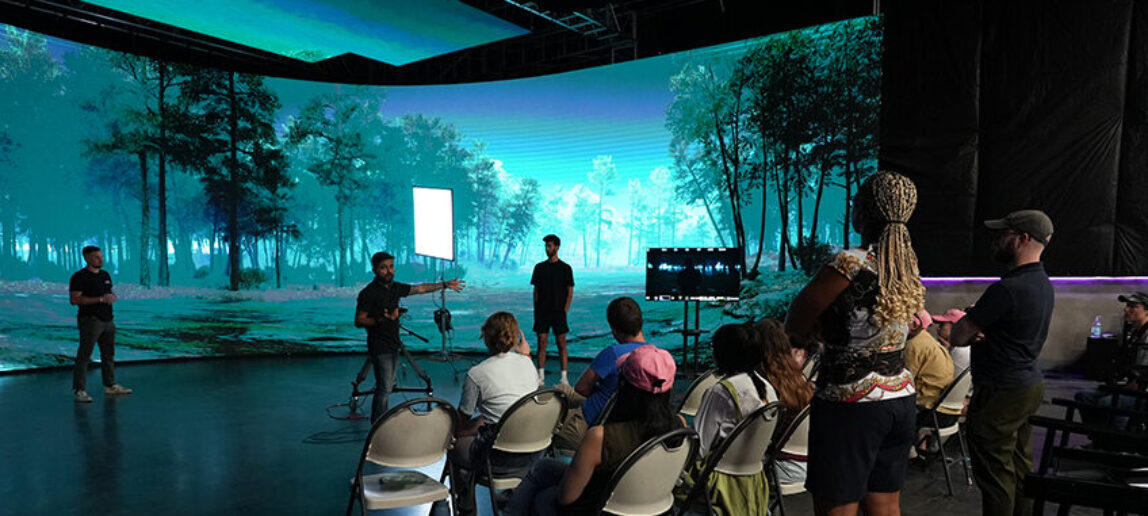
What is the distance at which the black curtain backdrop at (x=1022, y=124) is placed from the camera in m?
7.50

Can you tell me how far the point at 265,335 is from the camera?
11.1m

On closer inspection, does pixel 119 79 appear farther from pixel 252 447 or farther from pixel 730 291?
pixel 730 291

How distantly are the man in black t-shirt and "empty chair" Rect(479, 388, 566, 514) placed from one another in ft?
19.3

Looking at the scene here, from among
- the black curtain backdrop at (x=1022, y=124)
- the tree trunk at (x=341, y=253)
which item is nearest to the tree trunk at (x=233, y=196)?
the tree trunk at (x=341, y=253)

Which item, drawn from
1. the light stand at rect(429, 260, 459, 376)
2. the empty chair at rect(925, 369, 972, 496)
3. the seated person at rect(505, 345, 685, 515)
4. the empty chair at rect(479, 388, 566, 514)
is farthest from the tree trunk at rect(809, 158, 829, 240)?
the seated person at rect(505, 345, 685, 515)

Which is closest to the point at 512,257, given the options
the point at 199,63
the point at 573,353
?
the point at 573,353

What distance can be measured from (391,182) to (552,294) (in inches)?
199

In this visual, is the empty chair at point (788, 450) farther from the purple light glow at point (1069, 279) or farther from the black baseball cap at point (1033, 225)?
the purple light glow at point (1069, 279)

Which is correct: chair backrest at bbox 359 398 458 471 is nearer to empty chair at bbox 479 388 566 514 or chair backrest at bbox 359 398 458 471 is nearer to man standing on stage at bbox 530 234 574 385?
empty chair at bbox 479 388 566 514

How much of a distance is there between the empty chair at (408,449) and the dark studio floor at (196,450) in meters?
0.93

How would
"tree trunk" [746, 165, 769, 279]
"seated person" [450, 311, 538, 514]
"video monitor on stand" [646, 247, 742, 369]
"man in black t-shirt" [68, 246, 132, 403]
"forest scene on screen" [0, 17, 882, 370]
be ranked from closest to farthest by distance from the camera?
"seated person" [450, 311, 538, 514] → "man in black t-shirt" [68, 246, 132, 403] → "video monitor on stand" [646, 247, 742, 369] → "forest scene on screen" [0, 17, 882, 370] → "tree trunk" [746, 165, 769, 279]

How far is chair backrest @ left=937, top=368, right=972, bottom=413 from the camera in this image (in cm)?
392

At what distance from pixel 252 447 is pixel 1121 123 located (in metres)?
9.15

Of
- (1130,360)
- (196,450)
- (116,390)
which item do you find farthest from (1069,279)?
(116,390)
